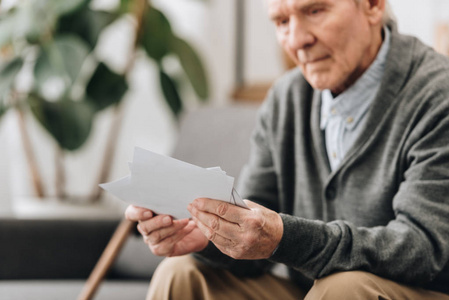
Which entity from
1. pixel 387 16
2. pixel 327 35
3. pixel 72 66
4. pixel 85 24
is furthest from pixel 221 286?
pixel 85 24

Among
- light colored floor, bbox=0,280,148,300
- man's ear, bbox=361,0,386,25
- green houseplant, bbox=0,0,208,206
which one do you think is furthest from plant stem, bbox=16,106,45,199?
man's ear, bbox=361,0,386,25

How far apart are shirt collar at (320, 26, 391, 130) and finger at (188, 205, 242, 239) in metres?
0.43

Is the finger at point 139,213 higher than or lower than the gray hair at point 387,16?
lower

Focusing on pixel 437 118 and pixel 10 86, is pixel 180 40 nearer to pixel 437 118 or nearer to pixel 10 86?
pixel 10 86

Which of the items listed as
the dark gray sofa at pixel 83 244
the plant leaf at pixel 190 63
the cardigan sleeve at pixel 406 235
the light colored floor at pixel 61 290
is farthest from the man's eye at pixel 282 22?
the plant leaf at pixel 190 63

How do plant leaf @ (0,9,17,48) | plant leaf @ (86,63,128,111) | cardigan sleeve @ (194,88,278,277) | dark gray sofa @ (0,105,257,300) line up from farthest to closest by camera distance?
1. plant leaf @ (86,63,128,111)
2. plant leaf @ (0,9,17,48)
3. dark gray sofa @ (0,105,257,300)
4. cardigan sleeve @ (194,88,278,277)

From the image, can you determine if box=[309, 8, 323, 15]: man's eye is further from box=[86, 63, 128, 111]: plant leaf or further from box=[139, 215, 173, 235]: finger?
box=[86, 63, 128, 111]: plant leaf

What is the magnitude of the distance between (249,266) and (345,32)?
530mm

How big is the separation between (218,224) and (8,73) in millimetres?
1474

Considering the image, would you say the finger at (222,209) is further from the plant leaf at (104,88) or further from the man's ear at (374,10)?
the plant leaf at (104,88)

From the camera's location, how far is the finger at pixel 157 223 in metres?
1.15

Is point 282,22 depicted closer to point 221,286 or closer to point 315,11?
point 315,11

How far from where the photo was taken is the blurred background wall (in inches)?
112

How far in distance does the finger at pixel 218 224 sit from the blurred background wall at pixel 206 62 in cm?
190
